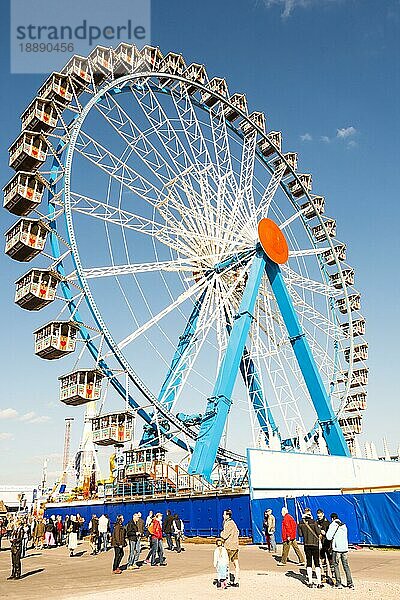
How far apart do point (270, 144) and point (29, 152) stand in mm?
15639

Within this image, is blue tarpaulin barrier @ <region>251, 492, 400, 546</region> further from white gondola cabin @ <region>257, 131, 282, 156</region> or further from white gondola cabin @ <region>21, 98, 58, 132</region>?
white gondola cabin @ <region>257, 131, 282, 156</region>

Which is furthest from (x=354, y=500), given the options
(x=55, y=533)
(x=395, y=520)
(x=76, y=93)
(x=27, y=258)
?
(x=76, y=93)

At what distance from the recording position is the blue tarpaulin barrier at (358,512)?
610 inches

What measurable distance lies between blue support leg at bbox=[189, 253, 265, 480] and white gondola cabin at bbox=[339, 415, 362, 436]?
14.3 m

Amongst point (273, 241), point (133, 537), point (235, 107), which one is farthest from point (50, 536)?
point (235, 107)

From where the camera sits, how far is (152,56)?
28016mm

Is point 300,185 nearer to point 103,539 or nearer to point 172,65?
point 172,65

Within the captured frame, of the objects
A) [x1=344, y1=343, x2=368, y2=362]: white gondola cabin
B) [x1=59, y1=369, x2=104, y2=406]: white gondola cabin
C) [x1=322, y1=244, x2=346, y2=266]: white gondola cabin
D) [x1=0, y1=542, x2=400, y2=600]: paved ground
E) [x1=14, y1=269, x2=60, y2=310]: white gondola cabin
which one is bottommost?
[x1=0, y1=542, x2=400, y2=600]: paved ground

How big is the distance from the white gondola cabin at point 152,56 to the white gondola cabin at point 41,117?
576cm

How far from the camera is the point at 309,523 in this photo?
389 inches

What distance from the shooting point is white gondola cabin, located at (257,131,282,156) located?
34219mm

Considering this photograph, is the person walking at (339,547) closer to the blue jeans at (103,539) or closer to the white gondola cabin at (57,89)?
the blue jeans at (103,539)

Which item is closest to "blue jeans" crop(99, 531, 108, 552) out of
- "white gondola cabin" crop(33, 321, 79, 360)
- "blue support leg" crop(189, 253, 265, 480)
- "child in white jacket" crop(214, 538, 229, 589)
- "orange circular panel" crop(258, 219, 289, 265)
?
"blue support leg" crop(189, 253, 265, 480)

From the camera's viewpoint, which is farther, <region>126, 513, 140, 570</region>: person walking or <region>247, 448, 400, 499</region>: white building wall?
<region>247, 448, 400, 499</region>: white building wall
